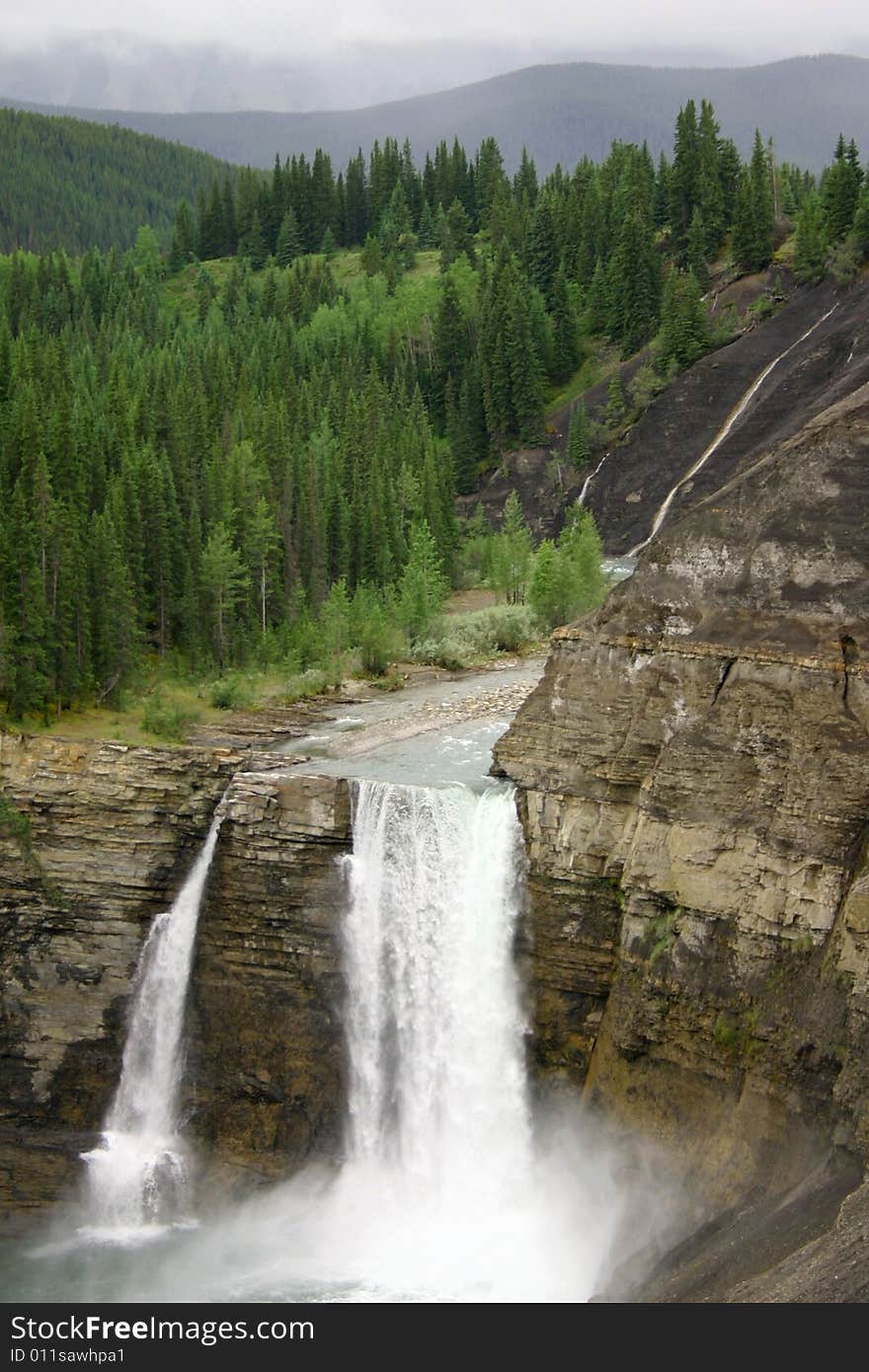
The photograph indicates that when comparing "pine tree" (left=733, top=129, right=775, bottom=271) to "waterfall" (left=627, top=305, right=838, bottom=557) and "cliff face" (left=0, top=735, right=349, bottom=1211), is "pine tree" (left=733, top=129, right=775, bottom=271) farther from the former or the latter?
"cliff face" (left=0, top=735, right=349, bottom=1211)

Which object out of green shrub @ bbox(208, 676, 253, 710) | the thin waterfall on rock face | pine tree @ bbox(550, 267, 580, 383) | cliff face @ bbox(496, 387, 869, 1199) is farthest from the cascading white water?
pine tree @ bbox(550, 267, 580, 383)

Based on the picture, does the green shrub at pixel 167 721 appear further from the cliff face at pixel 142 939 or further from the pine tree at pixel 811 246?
the pine tree at pixel 811 246

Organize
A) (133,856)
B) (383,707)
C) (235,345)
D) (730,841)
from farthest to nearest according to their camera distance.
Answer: (235,345) → (383,707) → (133,856) → (730,841)

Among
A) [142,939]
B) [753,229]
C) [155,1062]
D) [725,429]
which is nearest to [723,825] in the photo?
[142,939]

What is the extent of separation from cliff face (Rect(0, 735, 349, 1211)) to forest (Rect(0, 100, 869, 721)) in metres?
13.8

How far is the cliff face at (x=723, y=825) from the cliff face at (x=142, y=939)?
20.0ft

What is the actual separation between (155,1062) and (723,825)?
1697cm

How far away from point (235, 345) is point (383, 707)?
240ft

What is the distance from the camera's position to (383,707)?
55.0 meters

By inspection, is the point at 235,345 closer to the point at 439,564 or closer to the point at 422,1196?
the point at 439,564

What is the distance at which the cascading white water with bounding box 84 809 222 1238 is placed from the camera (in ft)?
120

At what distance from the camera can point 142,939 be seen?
125ft

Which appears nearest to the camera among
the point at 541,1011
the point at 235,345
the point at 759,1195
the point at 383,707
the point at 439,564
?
the point at 759,1195
